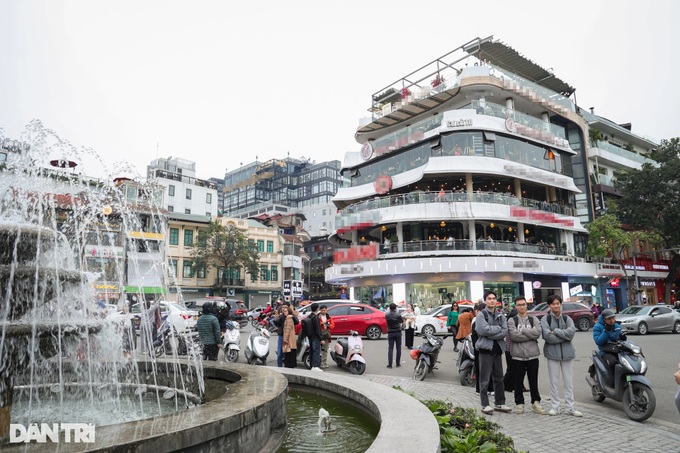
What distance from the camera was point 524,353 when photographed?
683cm

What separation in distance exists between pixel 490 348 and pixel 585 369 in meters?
6.26

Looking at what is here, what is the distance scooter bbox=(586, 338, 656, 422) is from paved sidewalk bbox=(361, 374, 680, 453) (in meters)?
0.20

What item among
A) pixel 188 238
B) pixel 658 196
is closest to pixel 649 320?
pixel 658 196

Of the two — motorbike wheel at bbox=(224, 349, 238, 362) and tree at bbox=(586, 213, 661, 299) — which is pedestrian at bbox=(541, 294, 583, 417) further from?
tree at bbox=(586, 213, 661, 299)

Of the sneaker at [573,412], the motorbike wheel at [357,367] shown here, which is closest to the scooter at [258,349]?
the motorbike wheel at [357,367]

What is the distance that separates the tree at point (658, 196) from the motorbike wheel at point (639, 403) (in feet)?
126

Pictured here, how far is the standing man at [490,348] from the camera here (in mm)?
6676

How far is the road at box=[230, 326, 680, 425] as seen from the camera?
7.52 m

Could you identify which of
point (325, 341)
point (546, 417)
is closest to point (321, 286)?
point (325, 341)

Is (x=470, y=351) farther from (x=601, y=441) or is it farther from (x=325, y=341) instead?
(x=325, y=341)

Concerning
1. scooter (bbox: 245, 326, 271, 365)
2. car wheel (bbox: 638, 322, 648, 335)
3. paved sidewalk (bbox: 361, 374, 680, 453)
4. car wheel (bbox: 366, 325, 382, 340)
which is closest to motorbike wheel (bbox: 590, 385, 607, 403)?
paved sidewalk (bbox: 361, 374, 680, 453)

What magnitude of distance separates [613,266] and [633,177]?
829 centimetres

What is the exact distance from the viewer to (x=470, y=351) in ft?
29.7

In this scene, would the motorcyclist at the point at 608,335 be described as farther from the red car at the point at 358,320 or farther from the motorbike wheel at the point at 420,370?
the red car at the point at 358,320
